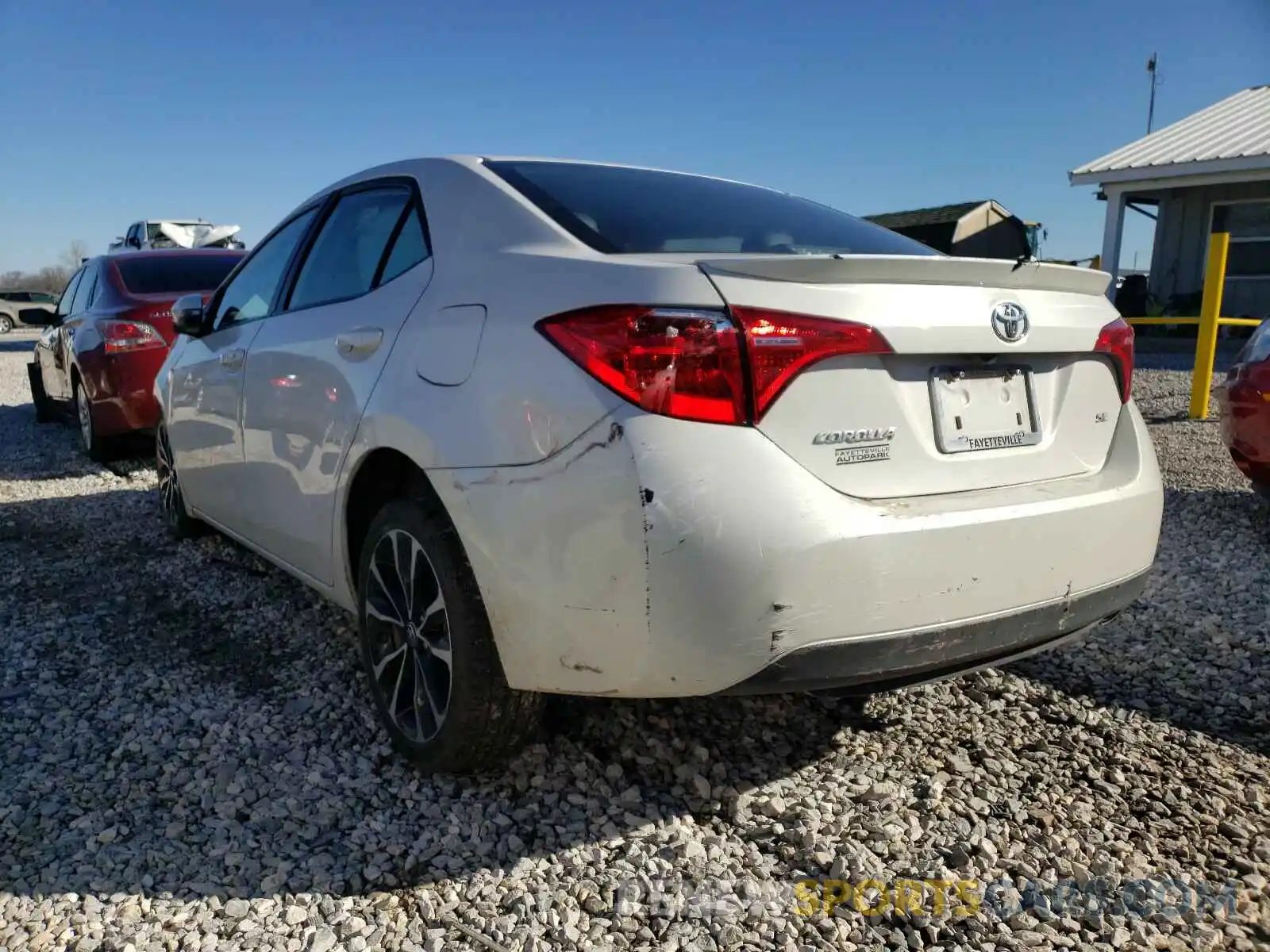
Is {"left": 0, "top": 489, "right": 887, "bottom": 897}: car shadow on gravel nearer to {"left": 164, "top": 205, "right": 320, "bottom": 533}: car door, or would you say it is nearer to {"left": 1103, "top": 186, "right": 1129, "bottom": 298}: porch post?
{"left": 164, "top": 205, "right": 320, "bottom": 533}: car door

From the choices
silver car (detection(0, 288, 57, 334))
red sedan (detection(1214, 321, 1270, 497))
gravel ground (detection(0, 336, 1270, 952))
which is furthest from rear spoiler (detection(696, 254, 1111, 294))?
silver car (detection(0, 288, 57, 334))

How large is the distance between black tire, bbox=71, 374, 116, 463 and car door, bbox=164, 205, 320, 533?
2.89 m

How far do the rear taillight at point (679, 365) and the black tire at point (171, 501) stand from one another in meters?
3.42

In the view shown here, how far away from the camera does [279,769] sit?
270cm

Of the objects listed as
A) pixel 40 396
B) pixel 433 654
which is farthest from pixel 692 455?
pixel 40 396

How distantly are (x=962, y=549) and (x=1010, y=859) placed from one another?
0.78 m

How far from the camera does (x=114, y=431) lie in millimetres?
6707

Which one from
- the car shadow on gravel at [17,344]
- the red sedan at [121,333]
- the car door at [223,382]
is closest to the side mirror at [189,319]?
the car door at [223,382]

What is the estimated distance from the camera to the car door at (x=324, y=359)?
2.72m

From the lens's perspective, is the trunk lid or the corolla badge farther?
the corolla badge

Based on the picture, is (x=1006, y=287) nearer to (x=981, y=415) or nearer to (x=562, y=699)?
(x=981, y=415)

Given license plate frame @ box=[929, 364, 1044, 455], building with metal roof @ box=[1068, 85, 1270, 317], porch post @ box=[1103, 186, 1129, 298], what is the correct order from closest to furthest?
1. license plate frame @ box=[929, 364, 1044, 455]
2. building with metal roof @ box=[1068, 85, 1270, 317]
3. porch post @ box=[1103, 186, 1129, 298]

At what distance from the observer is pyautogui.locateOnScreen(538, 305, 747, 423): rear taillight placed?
1.93 m

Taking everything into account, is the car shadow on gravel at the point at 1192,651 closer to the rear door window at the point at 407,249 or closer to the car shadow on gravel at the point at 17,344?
the rear door window at the point at 407,249
